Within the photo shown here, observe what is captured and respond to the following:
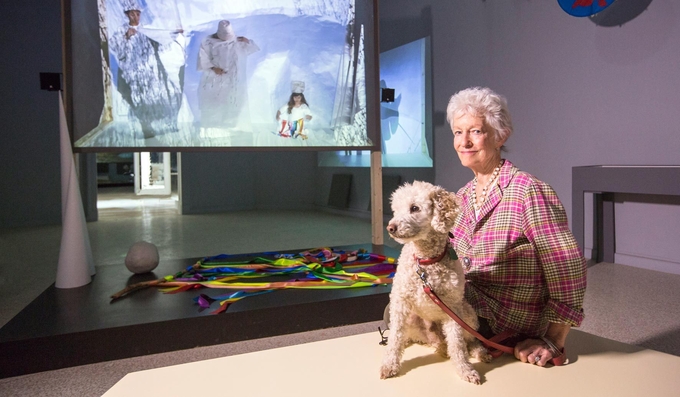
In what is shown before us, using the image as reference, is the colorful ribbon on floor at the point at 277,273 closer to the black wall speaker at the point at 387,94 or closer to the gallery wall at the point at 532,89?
the black wall speaker at the point at 387,94

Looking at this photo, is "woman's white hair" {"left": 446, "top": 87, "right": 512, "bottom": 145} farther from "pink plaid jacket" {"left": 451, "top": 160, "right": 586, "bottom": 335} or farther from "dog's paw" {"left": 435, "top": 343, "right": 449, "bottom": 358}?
"dog's paw" {"left": 435, "top": 343, "right": 449, "bottom": 358}

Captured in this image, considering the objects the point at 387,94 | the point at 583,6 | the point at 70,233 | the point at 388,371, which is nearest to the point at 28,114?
the point at 70,233

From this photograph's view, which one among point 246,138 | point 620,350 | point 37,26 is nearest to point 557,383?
point 620,350

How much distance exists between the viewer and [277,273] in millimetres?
3285

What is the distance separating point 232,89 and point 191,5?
716mm

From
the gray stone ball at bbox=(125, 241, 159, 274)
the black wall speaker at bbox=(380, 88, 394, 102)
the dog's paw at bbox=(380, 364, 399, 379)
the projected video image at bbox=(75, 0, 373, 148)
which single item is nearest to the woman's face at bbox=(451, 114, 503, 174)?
the dog's paw at bbox=(380, 364, 399, 379)

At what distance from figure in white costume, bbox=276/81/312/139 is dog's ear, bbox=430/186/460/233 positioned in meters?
3.12

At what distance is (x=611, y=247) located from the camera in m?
4.29

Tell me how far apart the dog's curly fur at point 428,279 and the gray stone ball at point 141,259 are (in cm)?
258

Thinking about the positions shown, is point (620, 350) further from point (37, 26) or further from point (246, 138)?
point (37, 26)

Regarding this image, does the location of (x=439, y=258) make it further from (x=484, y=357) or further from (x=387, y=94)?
(x=387, y=94)

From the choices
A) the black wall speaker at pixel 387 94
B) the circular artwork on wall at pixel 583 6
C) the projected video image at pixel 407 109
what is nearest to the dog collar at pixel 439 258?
the black wall speaker at pixel 387 94

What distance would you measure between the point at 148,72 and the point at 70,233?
4.47 feet

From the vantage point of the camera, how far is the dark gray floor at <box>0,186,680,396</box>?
223 centimetres
